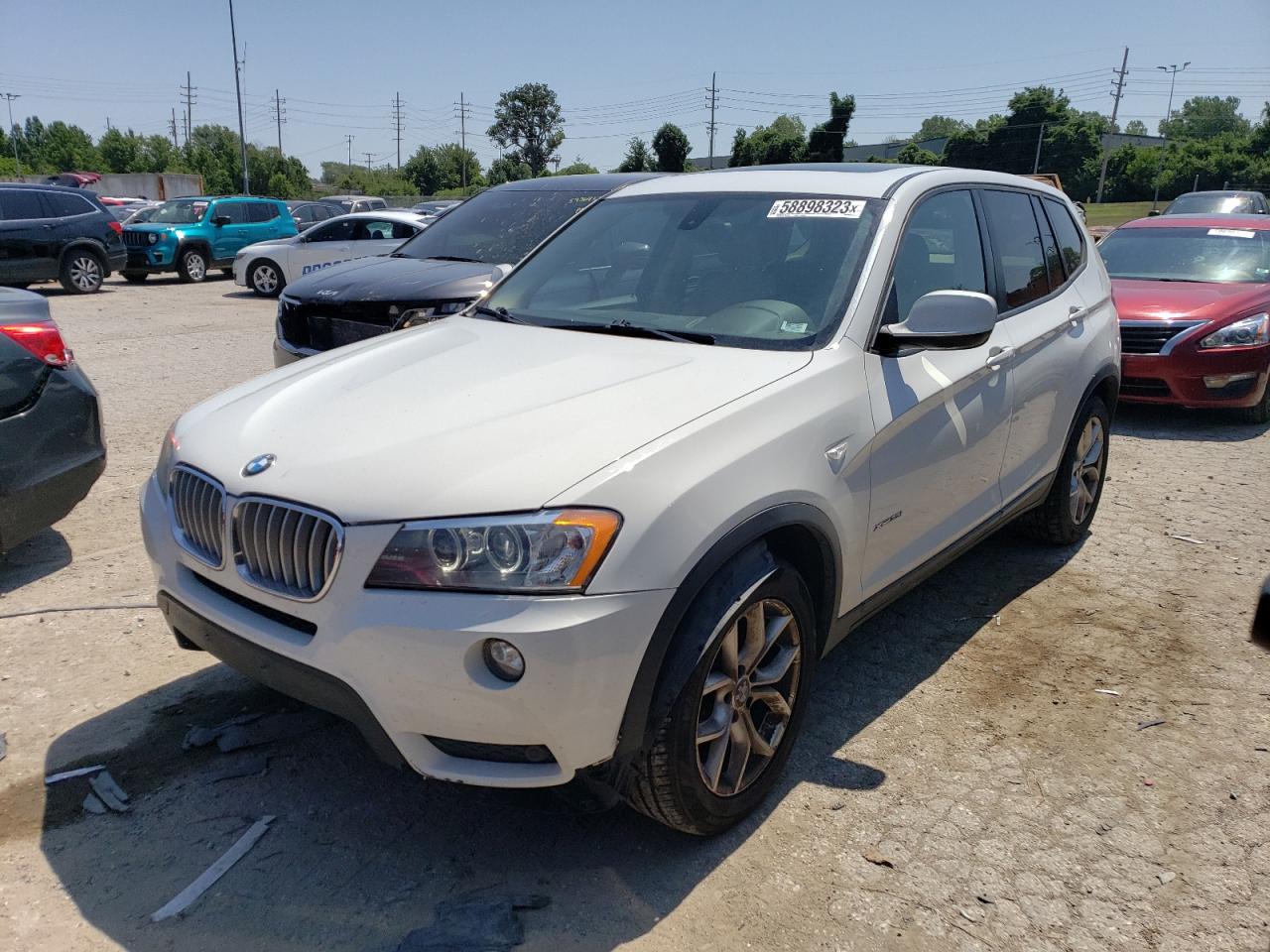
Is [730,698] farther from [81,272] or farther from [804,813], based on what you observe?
[81,272]

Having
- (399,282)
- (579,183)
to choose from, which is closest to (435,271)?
(399,282)

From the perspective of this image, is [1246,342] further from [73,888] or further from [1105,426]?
[73,888]

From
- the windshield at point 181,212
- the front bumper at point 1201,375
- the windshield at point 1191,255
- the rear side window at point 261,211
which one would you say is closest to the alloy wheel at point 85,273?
the windshield at point 181,212

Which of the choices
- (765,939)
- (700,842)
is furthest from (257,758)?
(765,939)

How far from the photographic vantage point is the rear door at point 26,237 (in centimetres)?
1641

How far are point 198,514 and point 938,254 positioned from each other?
2.70 metres

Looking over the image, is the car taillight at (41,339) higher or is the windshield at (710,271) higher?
the windshield at (710,271)

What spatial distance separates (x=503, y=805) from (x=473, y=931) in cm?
55

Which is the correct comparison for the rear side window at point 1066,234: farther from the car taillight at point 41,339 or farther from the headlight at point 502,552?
the car taillight at point 41,339

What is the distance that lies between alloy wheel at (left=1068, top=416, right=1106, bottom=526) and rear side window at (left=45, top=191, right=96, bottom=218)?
1755cm

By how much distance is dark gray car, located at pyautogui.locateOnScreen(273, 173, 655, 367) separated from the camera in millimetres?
6449

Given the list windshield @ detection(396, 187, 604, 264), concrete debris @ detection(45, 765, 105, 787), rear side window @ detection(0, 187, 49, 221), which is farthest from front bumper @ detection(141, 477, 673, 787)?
rear side window @ detection(0, 187, 49, 221)

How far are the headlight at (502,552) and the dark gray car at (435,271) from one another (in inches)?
165

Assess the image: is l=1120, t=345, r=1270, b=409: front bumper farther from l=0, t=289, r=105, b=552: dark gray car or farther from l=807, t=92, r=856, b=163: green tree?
l=807, t=92, r=856, b=163: green tree
